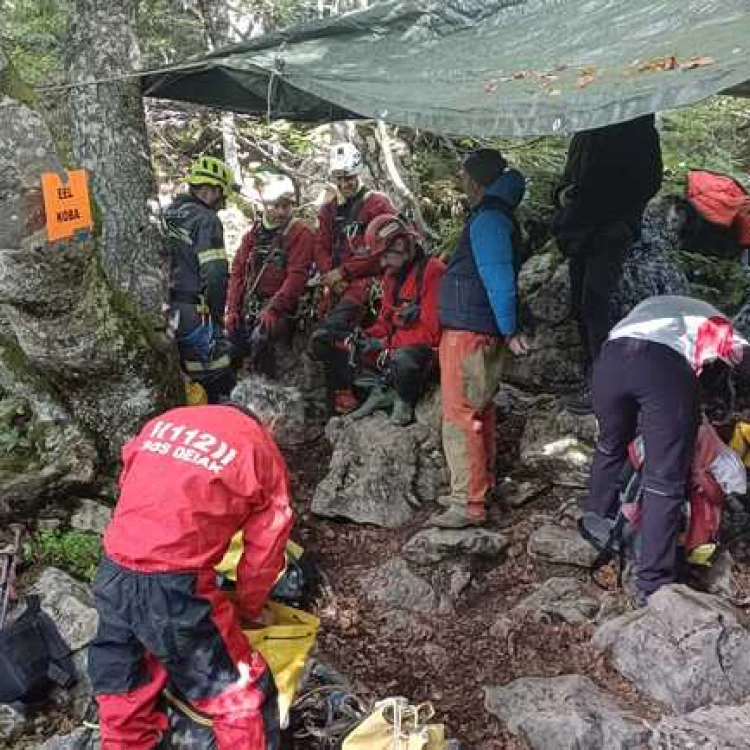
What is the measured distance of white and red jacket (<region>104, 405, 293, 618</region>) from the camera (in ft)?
9.12

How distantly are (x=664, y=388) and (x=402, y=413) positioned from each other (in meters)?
2.55

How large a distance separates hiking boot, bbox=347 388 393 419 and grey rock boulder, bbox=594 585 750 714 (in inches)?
112

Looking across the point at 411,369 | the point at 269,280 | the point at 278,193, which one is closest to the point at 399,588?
the point at 411,369

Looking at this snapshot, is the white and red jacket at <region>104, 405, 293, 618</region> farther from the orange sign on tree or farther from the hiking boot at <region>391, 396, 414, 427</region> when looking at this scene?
the hiking boot at <region>391, 396, 414, 427</region>

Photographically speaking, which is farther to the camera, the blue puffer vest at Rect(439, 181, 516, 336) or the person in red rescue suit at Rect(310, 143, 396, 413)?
the person in red rescue suit at Rect(310, 143, 396, 413)

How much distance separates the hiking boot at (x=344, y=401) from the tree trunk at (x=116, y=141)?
197 cm

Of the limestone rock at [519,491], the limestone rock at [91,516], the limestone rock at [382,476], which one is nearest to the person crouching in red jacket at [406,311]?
the limestone rock at [382,476]

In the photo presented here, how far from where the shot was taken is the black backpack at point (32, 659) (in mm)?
3488

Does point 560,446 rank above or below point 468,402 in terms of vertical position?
below

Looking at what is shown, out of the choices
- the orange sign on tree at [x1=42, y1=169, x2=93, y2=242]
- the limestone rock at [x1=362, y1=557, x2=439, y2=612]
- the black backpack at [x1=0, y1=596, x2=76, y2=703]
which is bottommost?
the limestone rock at [x1=362, y1=557, x2=439, y2=612]

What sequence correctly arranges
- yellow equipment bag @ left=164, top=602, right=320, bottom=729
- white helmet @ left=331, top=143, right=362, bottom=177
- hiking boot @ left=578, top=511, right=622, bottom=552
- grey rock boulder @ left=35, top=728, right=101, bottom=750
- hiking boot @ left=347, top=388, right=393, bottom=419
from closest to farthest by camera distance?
yellow equipment bag @ left=164, top=602, right=320, bottom=729, grey rock boulder @ left=35, top=728, right=101, bottom=750, hiking boot @ left=578, top=511, right=622, bottom=552, hiking boot @ left=347, top=388, right=393, bottom=419, white helmet @ left=331, top=143, right=362, bottom=177

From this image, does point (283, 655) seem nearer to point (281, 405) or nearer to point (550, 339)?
point (281, 405)

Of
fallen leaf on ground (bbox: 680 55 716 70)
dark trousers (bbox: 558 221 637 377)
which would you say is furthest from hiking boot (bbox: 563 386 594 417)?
fallen leaf on ground (bbox: 680 55 716 70)

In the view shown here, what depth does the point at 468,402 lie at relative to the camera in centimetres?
502
